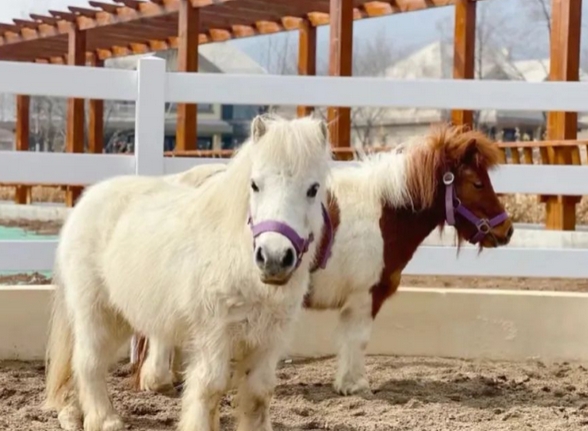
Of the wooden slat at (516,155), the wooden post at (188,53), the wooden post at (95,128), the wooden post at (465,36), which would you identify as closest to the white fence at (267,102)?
the wooden post at (465,36)

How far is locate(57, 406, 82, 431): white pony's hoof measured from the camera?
12.8 feet

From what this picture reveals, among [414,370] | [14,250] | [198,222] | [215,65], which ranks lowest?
[414,370]

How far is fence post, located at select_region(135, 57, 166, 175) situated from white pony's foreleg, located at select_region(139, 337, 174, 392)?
4.21ft

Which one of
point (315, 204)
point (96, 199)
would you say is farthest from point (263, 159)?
point (96, 199)

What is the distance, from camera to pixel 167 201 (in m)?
3.78

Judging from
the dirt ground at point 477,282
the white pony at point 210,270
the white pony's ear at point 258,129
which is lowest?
the dirt ground at point 477,282

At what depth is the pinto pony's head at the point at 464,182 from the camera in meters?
4.82

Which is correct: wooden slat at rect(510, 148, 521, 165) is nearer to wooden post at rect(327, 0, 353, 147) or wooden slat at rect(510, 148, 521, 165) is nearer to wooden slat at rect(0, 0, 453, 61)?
wooden slat at rect(0, 0, 453, 61)

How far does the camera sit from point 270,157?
3.15m

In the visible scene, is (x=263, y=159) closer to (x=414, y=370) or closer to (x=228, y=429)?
(x=228, y=429)

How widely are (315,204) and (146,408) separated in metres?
1.62

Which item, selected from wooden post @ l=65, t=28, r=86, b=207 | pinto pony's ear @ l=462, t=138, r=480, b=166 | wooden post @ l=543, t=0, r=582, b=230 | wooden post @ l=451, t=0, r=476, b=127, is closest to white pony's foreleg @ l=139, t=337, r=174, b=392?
pinto pony's ear @ l=462, t=138, r=480, b=166

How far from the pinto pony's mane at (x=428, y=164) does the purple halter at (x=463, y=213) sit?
0.06 m

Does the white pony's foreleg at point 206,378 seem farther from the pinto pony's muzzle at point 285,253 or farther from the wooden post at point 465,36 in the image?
the wooden post at point 465,36
